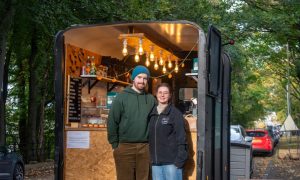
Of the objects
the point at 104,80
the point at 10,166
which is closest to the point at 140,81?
the point at 104,80

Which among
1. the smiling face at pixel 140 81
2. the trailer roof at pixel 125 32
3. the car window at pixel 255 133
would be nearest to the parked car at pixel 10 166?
the trailer roof at pixel 125 32

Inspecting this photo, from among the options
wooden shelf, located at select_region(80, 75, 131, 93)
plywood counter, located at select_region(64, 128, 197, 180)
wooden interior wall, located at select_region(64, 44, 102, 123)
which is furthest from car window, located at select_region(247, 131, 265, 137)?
plywood counter, located at select_region(64, 128, 197, 180)

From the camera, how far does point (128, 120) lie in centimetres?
688

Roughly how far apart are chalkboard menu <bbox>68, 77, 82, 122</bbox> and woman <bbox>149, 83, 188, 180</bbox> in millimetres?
2816

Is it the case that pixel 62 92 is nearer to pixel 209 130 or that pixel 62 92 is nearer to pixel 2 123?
pixel 209 130

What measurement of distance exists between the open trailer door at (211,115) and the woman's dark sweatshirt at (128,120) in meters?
0.68

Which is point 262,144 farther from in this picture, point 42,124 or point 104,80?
point 104,80

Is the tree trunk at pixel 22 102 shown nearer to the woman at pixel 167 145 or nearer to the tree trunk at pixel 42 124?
the tree trunk at pixel 42 124

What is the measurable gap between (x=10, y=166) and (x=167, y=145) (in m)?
9.25

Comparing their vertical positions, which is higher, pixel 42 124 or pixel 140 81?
pixel 140 81

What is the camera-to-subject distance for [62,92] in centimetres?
788

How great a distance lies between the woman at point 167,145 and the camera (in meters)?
6.77

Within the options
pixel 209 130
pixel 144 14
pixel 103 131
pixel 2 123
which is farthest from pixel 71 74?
pixel 2 123

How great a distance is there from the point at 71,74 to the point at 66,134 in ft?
5.04
